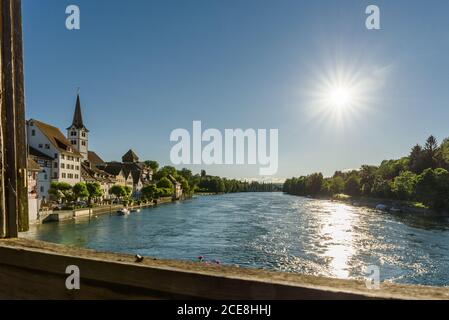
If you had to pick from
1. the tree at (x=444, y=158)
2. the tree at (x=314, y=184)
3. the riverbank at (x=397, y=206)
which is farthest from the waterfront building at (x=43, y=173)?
the tree at (x=314, y=184)

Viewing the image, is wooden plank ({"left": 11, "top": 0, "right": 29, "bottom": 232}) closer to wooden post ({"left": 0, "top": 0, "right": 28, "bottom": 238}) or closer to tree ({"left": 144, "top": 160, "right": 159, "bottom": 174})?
wooden post ({"left": 0, "top": 0, "right": 28, "bottom": 238})

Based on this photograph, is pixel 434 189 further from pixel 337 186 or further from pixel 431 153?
pixel 337 186

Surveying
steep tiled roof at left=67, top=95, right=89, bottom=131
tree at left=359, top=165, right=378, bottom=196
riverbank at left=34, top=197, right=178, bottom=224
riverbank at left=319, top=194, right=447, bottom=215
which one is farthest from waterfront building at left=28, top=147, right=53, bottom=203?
tree at left=359, top=165, right=378, bottom=196

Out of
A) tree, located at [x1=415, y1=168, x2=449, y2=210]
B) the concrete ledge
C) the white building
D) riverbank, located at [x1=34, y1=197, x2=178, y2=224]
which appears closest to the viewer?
the concrete ledge

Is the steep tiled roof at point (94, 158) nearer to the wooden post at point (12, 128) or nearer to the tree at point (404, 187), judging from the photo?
the tree at point (404, 187)

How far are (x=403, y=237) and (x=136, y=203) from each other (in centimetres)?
5647

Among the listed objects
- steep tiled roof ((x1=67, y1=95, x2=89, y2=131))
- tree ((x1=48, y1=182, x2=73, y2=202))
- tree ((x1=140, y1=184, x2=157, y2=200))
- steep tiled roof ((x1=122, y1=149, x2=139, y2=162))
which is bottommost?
tree ((x1=140, y1=184, x2=157, y2=200))

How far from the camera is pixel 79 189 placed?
5700cm

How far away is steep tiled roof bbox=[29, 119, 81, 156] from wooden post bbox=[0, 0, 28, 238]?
220ft

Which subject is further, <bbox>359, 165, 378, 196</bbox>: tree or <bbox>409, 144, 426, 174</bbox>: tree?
<bbox>359, 165, 378, 196</bbox>: tree

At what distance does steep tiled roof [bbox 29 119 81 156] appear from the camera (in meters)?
63.9
